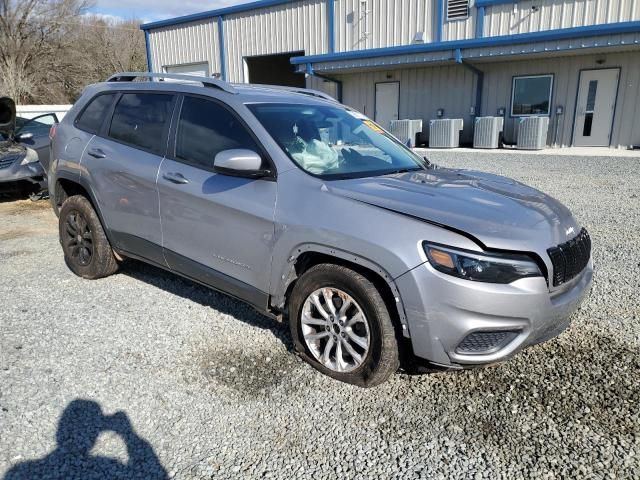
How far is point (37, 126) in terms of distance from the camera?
10.0 metres

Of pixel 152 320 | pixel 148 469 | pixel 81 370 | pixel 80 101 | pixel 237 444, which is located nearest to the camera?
pixel 148 469

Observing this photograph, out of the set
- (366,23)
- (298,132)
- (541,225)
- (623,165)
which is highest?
(366,23)

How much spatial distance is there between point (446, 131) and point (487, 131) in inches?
56.2

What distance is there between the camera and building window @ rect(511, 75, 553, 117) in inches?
670

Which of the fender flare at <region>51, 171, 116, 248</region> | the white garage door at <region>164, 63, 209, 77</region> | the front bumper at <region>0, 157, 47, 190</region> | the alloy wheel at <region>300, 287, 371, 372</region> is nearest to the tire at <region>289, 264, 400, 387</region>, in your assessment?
the alloy wheel at <region>300, 287, 371, 372</region>

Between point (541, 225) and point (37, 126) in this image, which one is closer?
point (541, 225)

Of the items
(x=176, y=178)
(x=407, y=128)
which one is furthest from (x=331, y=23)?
(x=176, y=178)

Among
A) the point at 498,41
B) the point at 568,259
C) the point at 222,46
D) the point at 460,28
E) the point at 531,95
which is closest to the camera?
the point at 568,259

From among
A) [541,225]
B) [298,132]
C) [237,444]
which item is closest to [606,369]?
[541,225]

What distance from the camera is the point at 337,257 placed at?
296 centimetres

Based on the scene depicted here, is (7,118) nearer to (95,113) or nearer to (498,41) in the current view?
(95,113)

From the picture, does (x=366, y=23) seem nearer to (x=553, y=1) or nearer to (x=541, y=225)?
(x=553, y=1)

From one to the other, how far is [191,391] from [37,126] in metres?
9.11

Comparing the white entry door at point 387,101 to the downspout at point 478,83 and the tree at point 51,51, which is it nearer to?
the downspout at point 478,83
